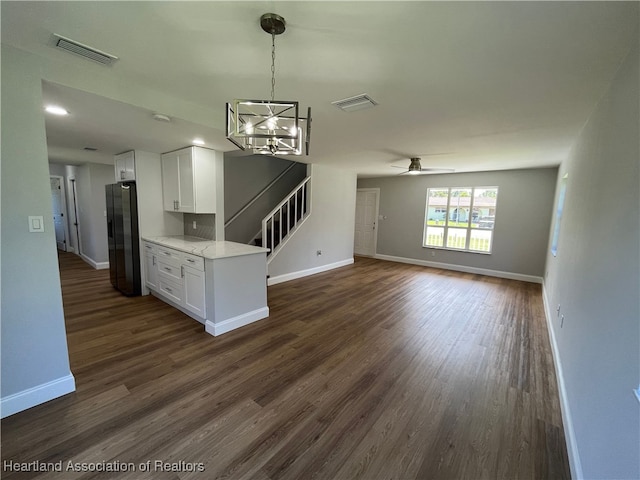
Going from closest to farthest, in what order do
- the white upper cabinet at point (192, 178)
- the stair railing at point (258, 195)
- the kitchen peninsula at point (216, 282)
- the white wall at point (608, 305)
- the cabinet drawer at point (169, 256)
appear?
the white wall at point (608, 305)
the kitchen peninsula at point (216, 282)
the cabinet drawer at point (169, 256)
the white upper cabinet at point (192, 178)
the stair railing at point (258, 195)

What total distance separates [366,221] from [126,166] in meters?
5.82

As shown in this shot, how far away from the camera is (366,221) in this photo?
311 inches

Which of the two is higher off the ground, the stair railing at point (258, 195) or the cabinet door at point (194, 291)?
the stair railing at point (258, 195)

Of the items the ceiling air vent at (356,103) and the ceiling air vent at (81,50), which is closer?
the ceiling air vent at (81,50)

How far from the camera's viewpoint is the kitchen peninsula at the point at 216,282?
9.71 ft

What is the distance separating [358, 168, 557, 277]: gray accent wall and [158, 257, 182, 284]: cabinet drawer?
5552 mm

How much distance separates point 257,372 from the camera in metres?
2.34

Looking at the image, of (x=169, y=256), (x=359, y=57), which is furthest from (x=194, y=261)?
(x=359, y=57)

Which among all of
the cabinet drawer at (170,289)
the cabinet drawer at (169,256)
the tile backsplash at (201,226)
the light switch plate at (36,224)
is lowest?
the cabinet drawer at (170,289)

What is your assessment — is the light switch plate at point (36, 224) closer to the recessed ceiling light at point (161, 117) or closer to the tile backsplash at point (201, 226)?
the recessed ceiling light at point (161, 117)

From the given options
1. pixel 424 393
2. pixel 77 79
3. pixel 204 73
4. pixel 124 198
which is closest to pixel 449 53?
pixel 204 73

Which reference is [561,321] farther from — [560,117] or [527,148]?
[527,148]

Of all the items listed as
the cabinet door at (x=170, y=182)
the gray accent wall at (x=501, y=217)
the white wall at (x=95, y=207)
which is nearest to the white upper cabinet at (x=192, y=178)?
the cabinet door at (x=170, y=182)

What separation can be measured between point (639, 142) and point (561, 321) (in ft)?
6.74
